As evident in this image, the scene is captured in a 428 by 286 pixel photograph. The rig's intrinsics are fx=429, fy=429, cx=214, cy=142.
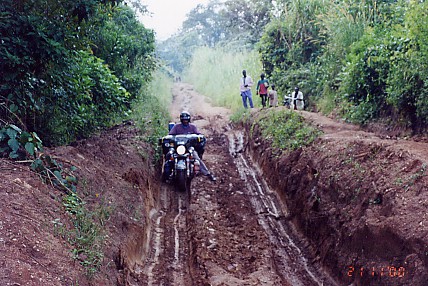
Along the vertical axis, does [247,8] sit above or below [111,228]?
above

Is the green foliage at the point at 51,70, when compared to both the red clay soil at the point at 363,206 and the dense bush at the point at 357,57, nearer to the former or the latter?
the red clay soil at the point at 363,206

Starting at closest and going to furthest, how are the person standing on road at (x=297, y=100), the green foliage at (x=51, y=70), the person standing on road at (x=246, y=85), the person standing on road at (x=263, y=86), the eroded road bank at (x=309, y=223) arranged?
the eroded road bank at (x=309, y=223), the green foliage at (x=51, y=70), the person standing on road at (x=297, y=100), the person standing on road at (x=263, y=86), the person standing on road at (x=246, y=85)

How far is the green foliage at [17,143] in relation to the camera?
5289 millimetres

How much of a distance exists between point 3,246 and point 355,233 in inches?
168

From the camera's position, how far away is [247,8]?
29.0 m

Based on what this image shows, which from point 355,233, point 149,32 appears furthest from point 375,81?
point 149,32

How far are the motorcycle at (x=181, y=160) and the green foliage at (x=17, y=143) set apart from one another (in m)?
4.24

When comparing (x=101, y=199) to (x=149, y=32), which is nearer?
(x=101, y=199)

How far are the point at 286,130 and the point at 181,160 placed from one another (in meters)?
3.03

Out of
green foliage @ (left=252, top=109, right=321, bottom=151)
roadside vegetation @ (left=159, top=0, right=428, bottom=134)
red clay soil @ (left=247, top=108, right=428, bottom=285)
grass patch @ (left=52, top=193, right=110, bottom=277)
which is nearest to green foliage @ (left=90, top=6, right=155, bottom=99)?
grass patch @ (left=52, top=193, right=110, bottom=277)

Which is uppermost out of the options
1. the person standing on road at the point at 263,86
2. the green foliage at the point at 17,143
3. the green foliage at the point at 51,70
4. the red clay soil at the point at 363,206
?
the green foliage at the point at 51,70

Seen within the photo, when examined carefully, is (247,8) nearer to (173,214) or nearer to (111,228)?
(173,214)

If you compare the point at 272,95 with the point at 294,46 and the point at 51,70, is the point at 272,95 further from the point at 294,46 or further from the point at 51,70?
the point at 51,70

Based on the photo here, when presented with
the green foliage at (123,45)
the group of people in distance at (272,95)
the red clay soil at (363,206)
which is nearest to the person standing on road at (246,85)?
the group of people in distance at (272,95)
